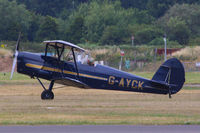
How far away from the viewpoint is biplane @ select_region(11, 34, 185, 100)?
18.3 metres

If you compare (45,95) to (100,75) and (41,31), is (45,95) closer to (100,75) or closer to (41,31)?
(100,75)

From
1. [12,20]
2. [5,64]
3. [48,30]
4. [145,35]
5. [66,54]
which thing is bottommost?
[5,64]

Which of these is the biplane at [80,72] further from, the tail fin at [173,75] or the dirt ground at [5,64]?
the dirt ground at [5,64]

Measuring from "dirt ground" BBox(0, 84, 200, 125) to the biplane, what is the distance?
0.58m

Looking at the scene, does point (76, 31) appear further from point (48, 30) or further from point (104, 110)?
point (104, 110)

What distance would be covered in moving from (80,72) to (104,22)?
46851 mm

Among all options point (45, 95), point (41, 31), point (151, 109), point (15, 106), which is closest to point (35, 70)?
point (45, 95)

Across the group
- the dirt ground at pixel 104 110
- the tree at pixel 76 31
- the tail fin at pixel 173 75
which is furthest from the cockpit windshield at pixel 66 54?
the tree at pixel 76 31

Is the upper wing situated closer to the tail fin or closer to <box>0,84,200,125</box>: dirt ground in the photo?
<box>0,84,200,125</box>: dirt ground

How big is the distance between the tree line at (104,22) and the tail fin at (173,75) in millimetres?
39568

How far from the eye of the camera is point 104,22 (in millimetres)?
65000

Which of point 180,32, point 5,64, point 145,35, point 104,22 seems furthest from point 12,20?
point 180,32

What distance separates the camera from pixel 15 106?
16344mm

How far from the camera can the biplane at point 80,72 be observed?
18.3 metres
